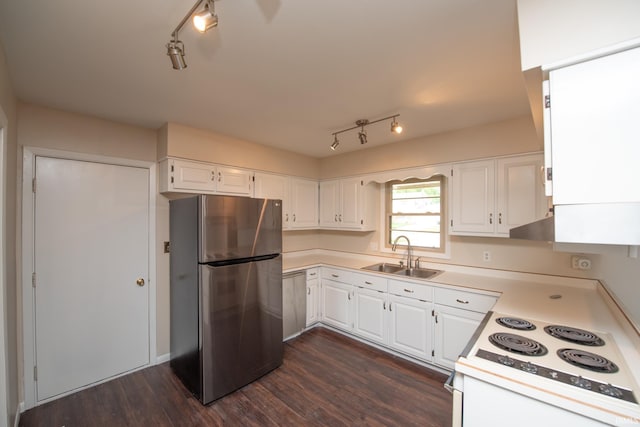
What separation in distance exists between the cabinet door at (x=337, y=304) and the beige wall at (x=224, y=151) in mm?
1689

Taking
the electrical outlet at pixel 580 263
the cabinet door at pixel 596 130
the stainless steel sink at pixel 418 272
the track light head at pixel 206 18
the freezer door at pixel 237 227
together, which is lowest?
the stainless steel sink at pixel 418 272

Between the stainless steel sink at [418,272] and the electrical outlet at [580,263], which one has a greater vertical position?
the electrical outlet at [580,263]

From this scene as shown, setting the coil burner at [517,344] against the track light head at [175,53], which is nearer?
the track light head at [175,53]

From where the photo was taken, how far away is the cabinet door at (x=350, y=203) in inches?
143

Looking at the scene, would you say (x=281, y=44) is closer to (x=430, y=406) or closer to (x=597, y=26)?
(x=597, y=26)

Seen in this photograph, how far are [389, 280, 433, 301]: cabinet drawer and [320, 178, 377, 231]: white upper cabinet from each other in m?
0.96

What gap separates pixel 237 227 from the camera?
2361mm

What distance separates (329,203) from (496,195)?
7.03 ft

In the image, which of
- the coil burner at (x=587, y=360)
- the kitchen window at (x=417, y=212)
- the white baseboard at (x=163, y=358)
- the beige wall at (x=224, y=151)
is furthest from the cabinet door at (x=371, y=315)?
the white baseboard at (x=163, y=358)

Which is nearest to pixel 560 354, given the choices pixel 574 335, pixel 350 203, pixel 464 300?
pixel 574 335

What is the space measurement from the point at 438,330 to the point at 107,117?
3720 mm

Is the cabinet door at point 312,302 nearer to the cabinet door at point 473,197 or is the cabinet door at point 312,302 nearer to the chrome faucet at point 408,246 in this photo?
the chrome faucet at point 408,246

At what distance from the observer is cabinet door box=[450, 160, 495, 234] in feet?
8.54

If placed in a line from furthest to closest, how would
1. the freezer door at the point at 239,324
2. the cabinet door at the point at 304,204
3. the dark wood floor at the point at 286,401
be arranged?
the cabinet door at the point at 304,204 < the freezer door at the point at 239,324 < the dark wood floor at the point at 286,401
